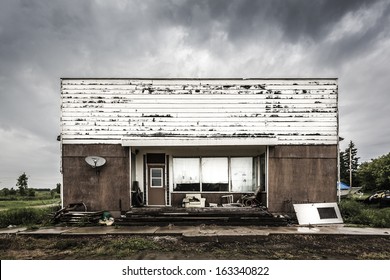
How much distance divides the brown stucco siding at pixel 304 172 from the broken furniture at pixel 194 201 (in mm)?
3184

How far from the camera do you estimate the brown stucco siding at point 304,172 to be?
11.0m

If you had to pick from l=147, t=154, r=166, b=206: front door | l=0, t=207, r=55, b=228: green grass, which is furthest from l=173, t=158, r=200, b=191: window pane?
l=0, t=207, r=55, b=228: green grass

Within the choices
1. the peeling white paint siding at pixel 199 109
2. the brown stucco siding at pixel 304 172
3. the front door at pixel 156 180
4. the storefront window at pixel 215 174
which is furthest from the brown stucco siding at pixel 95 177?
the brown stucco siding at pixel 304 172

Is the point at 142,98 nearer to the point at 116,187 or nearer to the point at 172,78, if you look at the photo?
the point at 172,78

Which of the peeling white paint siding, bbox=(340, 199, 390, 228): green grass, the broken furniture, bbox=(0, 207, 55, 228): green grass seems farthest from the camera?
the broken furniture

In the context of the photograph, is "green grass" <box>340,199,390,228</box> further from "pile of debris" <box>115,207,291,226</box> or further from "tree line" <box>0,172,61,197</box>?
"tree line" <box>0,172,61,197</box>

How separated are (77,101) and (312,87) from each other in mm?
9844

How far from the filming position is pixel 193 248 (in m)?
6.98

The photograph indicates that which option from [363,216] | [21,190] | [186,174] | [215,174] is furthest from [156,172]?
[21,190]

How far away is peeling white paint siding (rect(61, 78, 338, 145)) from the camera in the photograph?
11102mm

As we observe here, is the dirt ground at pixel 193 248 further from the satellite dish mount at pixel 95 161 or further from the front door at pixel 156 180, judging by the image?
the front door at pixel 156 180

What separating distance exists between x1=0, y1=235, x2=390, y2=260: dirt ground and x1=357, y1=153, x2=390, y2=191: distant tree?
19148 mm

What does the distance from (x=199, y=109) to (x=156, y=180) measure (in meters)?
→ 4.08
